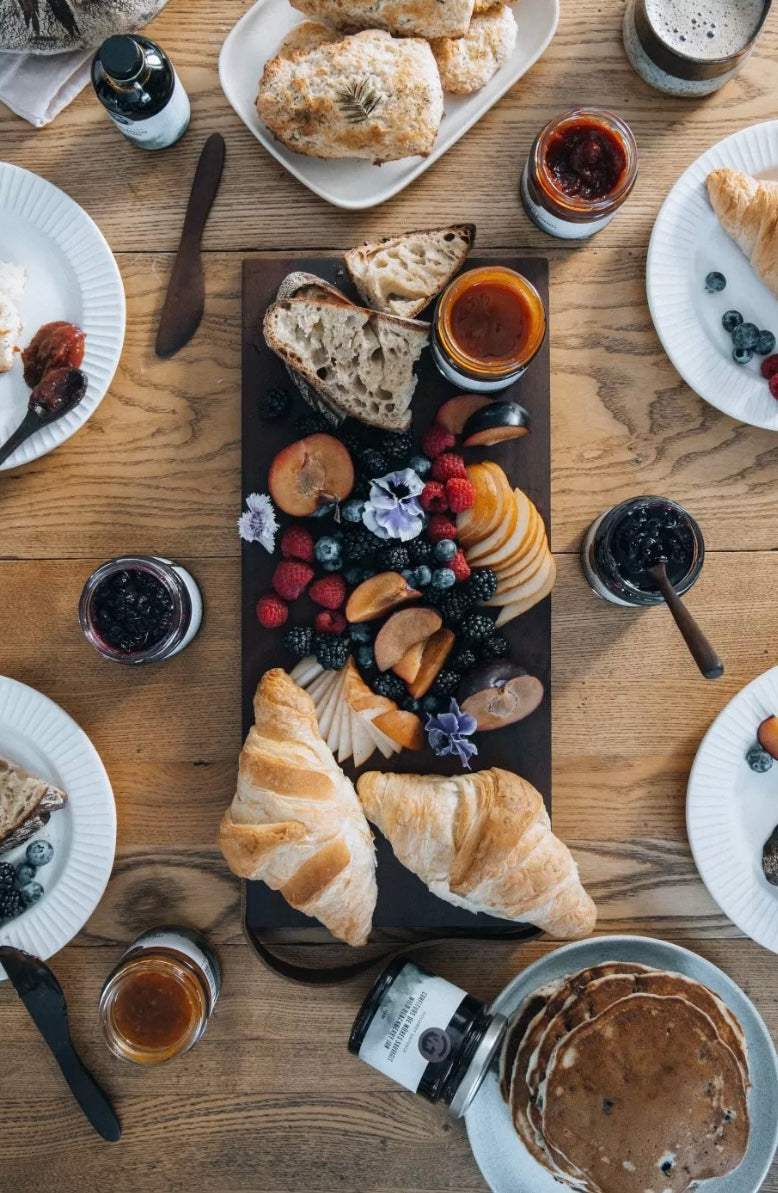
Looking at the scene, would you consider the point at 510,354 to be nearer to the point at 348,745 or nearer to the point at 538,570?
the point at 538,570

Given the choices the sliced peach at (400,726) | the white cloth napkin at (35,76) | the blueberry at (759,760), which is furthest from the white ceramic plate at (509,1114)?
the white cloth napkin at (35,76)

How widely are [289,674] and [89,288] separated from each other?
87cm

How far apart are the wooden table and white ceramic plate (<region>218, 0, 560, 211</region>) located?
74 millimetres

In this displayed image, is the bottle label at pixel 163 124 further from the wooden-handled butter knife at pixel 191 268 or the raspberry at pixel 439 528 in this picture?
the raspberry at pixel 439 528

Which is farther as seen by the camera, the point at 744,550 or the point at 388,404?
the point at 744,550

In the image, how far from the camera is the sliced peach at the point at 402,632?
167 cm

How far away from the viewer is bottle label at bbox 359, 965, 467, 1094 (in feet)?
5.40

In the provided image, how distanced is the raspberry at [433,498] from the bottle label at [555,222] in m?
0.57

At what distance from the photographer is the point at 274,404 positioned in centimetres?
173

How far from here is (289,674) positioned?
175cm

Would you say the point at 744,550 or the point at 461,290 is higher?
the point at 461,290

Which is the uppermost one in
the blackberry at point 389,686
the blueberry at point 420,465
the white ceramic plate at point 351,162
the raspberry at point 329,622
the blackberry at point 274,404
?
the white ceramic plate at point 351,162

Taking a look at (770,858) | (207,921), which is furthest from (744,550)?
(207,921)

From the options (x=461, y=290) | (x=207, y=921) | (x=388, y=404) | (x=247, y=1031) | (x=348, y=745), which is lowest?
(x=247, y=1031)
